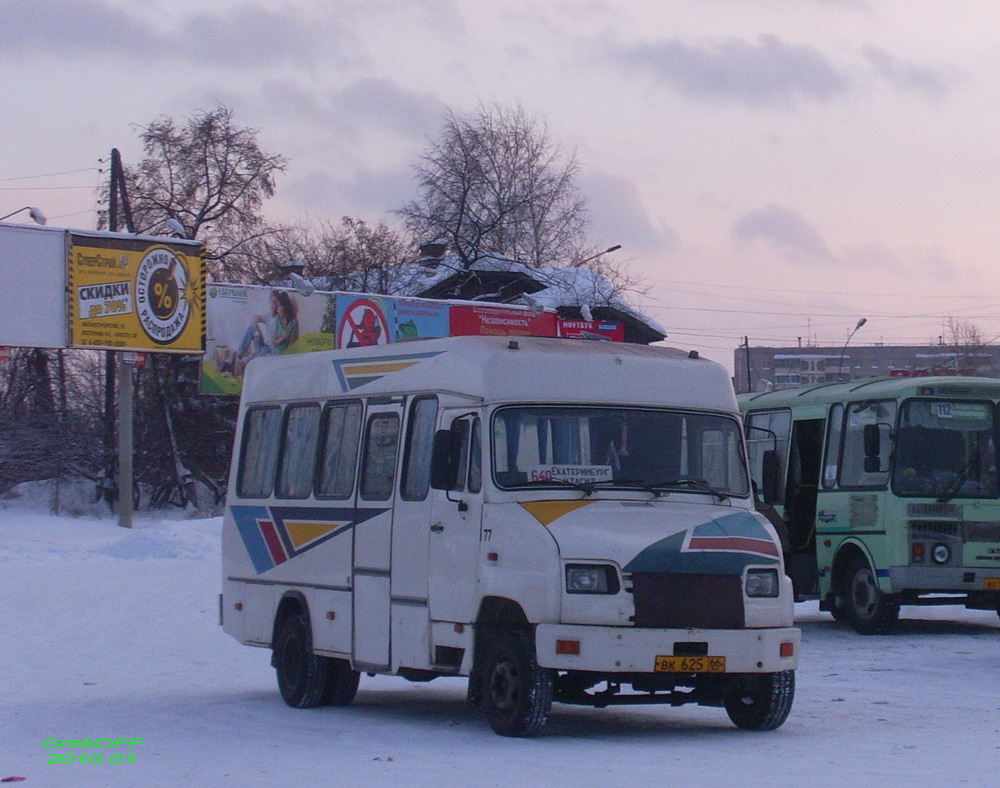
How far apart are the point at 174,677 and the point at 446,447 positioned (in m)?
5.59

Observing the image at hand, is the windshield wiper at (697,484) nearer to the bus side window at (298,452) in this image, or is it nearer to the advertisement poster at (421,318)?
the bus side window at (298,452)

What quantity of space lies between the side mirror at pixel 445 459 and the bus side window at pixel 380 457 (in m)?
1.06

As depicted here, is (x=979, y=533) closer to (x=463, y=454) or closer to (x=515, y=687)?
(x=463, y=454)

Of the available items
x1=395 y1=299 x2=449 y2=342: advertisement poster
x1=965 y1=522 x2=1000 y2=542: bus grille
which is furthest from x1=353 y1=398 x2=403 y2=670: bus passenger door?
x1=395 y1=299 x2=449 y2=342: advertisement poster

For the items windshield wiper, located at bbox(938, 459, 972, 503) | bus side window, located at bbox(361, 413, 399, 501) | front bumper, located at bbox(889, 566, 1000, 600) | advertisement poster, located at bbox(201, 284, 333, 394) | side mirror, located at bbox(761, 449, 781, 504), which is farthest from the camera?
advertisement poster, located at bbox(201, 284, 333, 394)

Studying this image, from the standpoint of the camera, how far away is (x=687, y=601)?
Answer: 1002 centimetres

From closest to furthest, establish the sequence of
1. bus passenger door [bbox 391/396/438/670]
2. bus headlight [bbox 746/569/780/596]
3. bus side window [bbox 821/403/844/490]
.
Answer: bus headlight [bbox 746/569/780/596], bus passenger door [bbox 391/396/438/670], bus side window [bbox 821/403/844/490]

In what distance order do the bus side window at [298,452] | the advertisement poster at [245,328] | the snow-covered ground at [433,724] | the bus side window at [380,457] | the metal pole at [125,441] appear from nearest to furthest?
the snow-covered ground at [433,724]
the bus side window at [380,457]
the bus side window at [298,452]
the metal pole at [125,441]
the advertisement poster at [245,328]

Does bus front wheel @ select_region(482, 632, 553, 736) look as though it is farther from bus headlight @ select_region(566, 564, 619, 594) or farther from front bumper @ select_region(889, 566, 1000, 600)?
front bumper @ select_region(889, 566, 1000, 600)

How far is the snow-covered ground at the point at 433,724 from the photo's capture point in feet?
29.0

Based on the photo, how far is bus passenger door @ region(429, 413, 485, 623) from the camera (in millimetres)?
10633

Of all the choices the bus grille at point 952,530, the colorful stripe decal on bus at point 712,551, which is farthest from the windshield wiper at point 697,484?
the bus grille at point 952,530

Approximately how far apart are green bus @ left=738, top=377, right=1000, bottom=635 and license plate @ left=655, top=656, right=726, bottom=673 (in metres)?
7.35
